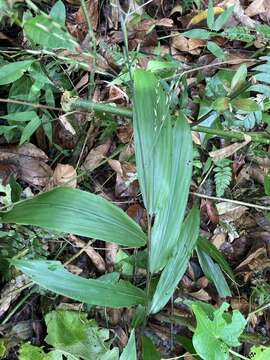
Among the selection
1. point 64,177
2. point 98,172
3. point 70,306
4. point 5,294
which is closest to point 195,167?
point 98,172

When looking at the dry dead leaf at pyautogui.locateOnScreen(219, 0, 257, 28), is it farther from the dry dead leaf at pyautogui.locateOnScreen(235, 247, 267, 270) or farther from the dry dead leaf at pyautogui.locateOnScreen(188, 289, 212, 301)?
the dry dead leaf at pyautogui.locateOnScreen(188, 289, 212, 301)

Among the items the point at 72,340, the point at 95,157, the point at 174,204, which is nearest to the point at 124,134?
the point at 95,157

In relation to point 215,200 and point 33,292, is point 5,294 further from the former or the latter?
point 215,200

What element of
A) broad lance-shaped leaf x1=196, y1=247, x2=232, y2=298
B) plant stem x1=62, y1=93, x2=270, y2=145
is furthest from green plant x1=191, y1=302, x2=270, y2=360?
plant stem x1=62, y1=93, x2=270, y2=145

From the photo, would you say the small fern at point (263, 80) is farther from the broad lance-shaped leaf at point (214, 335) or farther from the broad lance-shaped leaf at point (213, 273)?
the broad lance-shaped leaf at point (214, 335)

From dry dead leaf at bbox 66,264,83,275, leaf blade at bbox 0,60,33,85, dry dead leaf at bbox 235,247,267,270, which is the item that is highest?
leaf blade at bbox 0,60,33,85

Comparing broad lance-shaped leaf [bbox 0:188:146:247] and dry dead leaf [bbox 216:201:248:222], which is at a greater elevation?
broad lance-shaped leaf [bbox 0:188:146:247]

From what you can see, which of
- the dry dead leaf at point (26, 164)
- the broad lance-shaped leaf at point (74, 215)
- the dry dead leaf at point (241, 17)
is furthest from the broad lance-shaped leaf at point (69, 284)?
the dry dead leaf at point (241, 17)

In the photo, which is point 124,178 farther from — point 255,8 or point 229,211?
point 255,8
